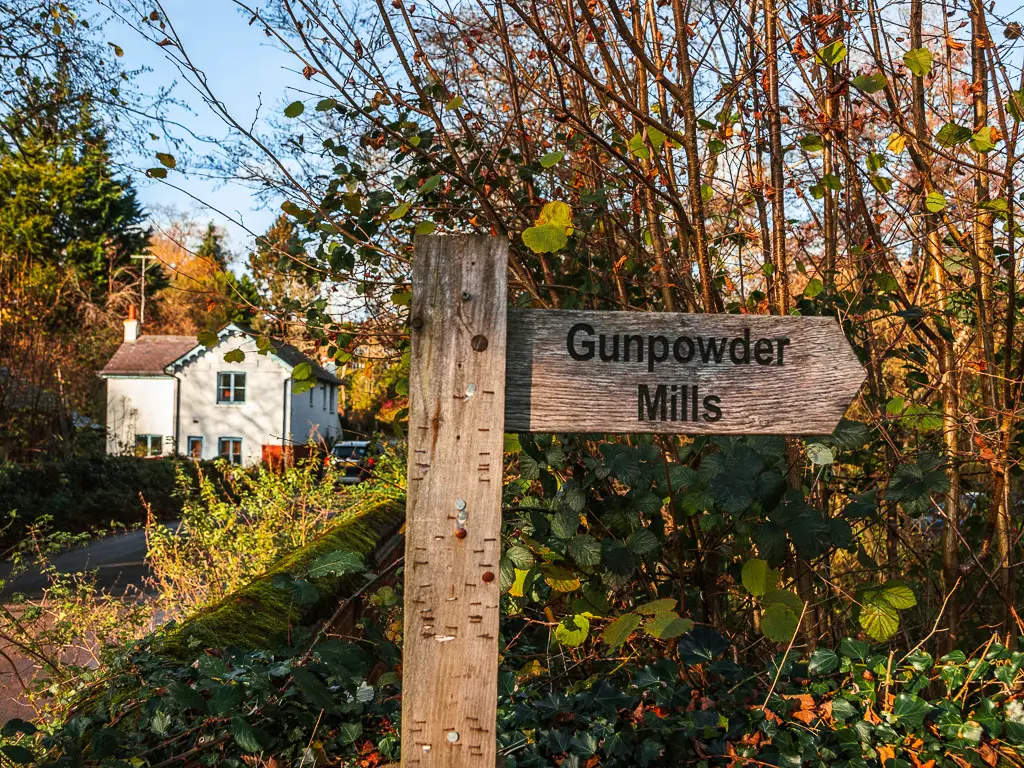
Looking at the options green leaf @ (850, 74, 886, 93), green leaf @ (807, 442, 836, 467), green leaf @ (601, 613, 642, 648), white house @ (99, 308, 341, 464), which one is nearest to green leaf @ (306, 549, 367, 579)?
green leaf @ (601, 613, 642, 648)

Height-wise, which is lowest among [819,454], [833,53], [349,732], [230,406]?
[349,732]

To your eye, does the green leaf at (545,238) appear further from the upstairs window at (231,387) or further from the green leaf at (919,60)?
the upstairs window at (231,387)

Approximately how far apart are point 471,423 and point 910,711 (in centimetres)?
202

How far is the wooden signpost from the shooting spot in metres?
1.88

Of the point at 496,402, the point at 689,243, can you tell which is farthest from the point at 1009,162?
the point at 496,402

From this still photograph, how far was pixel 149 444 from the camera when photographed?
111ft

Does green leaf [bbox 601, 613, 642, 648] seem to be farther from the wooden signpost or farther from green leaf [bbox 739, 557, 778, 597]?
the wooden signpost

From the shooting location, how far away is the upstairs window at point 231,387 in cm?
3341

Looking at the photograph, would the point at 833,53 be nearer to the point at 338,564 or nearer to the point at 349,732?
the point at 338,564

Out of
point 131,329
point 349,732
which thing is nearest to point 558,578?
point 349,732

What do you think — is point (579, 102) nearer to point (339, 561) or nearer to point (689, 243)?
point (689, 243)

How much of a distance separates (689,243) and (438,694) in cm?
263

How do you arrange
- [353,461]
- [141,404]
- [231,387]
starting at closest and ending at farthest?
[353,461], [231,387], [141,404]

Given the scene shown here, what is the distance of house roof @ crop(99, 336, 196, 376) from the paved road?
1704 cm
